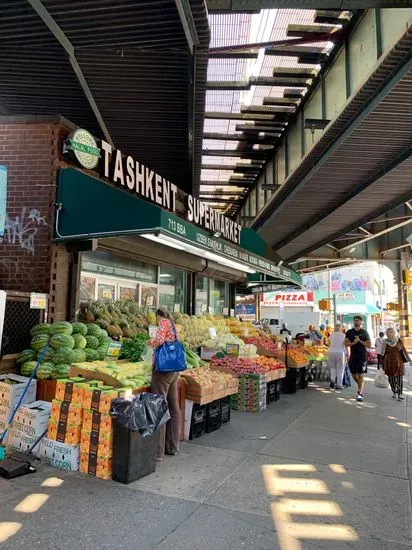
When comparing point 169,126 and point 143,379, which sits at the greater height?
point 169,126

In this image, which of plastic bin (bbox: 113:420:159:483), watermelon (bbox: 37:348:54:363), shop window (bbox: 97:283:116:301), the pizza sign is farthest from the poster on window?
the pizza sign

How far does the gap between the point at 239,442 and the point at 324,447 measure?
1.23 metres

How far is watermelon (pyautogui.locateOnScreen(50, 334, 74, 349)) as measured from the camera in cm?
628

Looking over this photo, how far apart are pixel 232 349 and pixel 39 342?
4.79 metres

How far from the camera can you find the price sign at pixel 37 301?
6.61 metres

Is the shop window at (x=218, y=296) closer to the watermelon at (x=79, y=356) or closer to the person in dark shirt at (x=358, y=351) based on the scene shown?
the person in dark shirt at (x=358, y=351)

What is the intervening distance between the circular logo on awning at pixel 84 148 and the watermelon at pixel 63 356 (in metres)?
3.20

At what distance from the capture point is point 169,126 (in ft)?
31.8

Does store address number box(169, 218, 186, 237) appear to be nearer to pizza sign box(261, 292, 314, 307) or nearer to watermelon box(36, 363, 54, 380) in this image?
watermelon box(36, 363, 54, 380)

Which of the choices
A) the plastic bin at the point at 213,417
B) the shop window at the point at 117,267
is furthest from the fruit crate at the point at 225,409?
the shop window at the point at 117,267

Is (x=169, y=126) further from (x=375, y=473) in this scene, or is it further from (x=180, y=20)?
(x=375, y=473)

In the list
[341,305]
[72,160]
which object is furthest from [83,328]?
[341,305]

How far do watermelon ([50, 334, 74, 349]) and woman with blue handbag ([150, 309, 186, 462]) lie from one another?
1.47 meters

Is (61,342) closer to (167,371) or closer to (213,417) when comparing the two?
(167,371)
